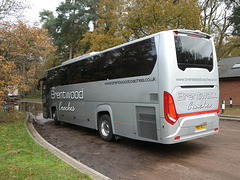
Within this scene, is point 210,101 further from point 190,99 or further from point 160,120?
point 160,120

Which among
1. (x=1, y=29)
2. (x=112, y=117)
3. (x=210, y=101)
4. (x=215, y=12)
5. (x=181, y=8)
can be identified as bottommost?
(x=112, y=117)

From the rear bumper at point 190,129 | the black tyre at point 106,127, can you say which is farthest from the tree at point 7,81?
the rear bumper at point 190,129

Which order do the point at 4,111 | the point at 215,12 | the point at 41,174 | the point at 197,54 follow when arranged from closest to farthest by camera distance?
the point at 41,174 < the point at 197,54 < the point at 4,111 < the point at 215,12

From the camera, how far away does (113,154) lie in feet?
20.6

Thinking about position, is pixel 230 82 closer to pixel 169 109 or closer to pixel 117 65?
pixel 117 65

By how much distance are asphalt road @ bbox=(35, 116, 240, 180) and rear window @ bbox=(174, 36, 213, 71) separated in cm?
252

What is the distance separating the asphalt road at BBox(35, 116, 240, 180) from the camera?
15.1 feet

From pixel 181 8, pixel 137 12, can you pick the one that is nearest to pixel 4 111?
pixel 137 12

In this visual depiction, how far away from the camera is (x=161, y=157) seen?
581 cm

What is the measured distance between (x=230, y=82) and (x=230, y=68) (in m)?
1.88

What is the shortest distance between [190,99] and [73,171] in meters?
3.52

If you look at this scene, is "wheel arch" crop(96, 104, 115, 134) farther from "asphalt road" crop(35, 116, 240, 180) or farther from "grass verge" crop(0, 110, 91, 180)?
"grass verge" crop(0, 110, 91, 180)

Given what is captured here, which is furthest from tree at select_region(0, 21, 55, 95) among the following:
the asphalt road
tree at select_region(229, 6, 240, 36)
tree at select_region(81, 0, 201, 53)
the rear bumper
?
tree at select_region(229, 6, 240, 36)

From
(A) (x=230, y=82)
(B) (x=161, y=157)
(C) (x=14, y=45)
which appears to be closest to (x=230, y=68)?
(A) (x=230, y=82)
